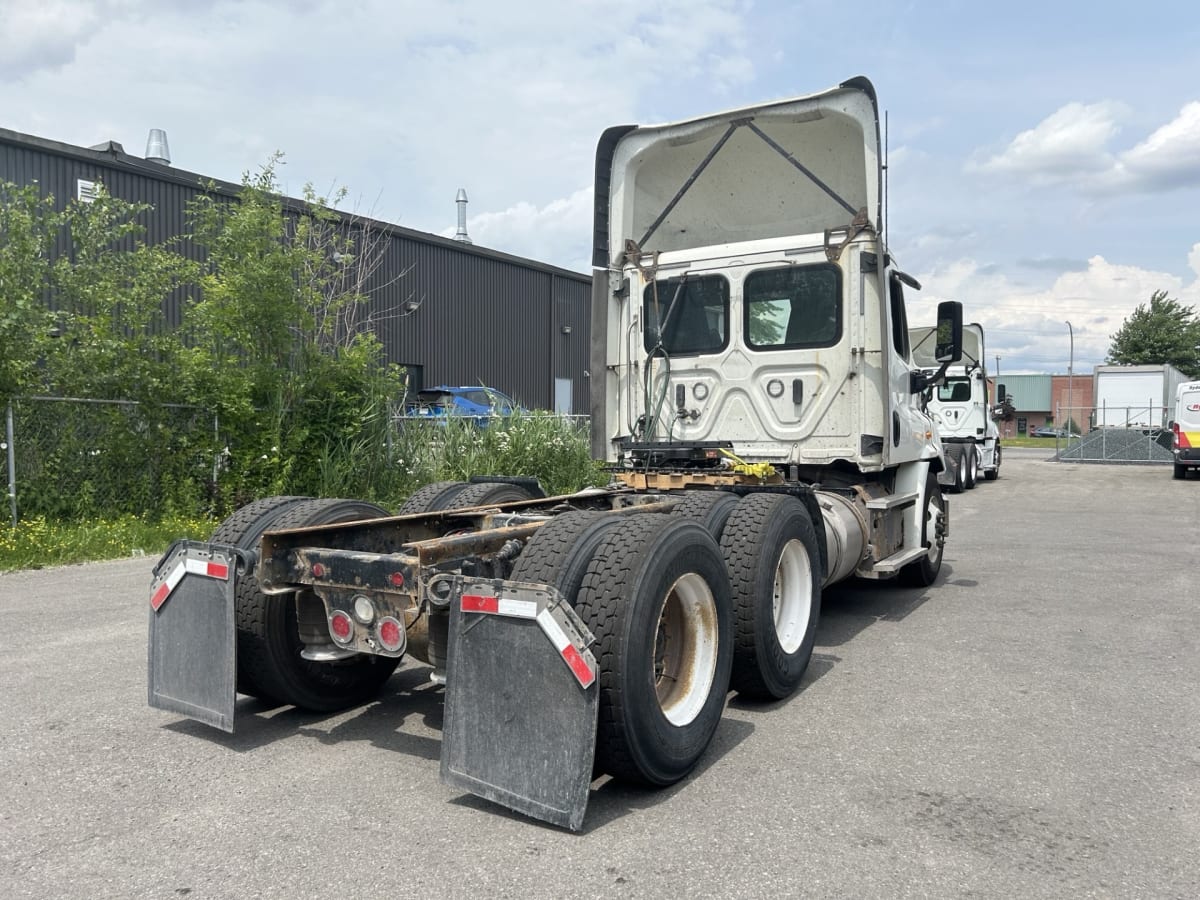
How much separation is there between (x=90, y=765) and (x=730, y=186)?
19.9ft

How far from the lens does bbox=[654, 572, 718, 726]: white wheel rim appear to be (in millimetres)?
4023

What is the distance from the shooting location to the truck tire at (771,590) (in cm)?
461

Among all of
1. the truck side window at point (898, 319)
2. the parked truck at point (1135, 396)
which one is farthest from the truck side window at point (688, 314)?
the parked truck at point (1135, 396)

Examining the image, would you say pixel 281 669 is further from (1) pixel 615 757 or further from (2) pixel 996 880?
(2) pixel 996 880

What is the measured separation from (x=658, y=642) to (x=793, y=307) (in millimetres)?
3665

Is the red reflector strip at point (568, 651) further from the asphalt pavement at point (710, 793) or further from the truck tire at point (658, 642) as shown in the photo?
the asphalt pavement at point (710, 793)

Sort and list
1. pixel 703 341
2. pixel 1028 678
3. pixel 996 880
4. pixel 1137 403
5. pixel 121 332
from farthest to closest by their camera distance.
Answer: pixel 1137 403 < pixel 121 332 < pixel 703 341 < pixel 1028 678 < pixel 996 880

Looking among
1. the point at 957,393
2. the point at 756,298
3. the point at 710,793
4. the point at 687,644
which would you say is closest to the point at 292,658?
the point at 687,644

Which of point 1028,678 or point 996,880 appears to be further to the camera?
point 1028,678

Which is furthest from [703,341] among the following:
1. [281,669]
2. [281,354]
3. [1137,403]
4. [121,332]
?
[1137,403]

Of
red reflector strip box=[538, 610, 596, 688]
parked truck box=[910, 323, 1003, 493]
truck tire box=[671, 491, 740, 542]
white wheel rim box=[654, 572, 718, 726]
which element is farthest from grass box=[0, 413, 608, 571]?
parked truck box=[910, 323, 1003, 493]

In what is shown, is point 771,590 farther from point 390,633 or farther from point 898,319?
point 898,319

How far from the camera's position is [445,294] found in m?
24.4

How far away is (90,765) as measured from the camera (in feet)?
13.0
